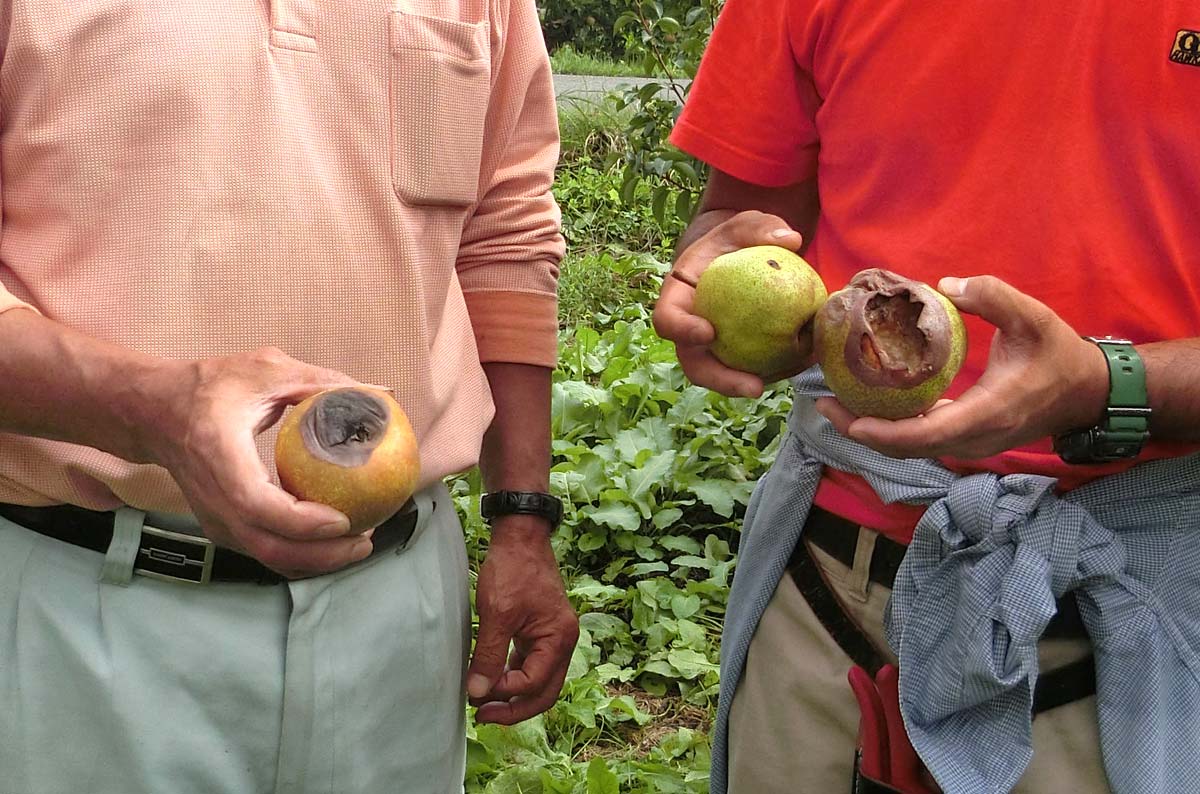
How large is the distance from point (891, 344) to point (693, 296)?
14.7 inches

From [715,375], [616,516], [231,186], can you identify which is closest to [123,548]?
[231,186]

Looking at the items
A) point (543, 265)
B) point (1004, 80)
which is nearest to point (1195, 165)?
point (1004, 80)

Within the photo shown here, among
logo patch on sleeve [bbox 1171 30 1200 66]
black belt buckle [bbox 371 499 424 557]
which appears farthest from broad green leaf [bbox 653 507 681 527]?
logo patch on sleeve [bbox 1171 30 1200 66]

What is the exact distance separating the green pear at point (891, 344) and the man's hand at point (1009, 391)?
7 cm

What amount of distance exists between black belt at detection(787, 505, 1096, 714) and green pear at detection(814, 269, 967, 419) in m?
0.31

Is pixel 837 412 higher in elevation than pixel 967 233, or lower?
lower

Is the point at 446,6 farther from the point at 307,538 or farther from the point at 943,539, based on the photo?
the point at 943,539

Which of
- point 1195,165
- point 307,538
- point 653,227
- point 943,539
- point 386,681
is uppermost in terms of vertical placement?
point 1195,165

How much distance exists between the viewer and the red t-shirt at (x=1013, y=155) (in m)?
1.70

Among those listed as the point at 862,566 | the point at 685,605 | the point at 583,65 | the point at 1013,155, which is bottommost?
the point at 583,65

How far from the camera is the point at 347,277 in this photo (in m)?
1.75

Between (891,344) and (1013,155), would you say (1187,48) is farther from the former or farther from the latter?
(891,344)

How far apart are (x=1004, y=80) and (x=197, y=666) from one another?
1.43 metres

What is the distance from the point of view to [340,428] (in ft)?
4.91
